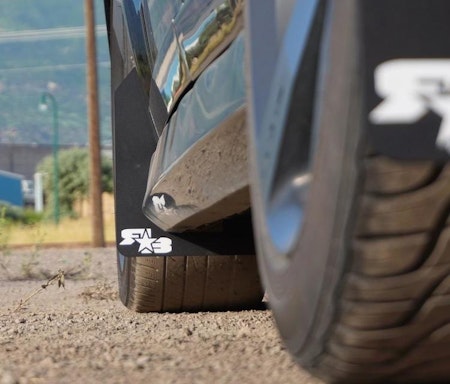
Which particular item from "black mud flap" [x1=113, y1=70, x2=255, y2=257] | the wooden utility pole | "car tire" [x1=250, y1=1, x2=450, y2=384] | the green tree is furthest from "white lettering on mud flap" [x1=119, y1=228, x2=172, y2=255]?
the green tree

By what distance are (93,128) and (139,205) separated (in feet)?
54.8

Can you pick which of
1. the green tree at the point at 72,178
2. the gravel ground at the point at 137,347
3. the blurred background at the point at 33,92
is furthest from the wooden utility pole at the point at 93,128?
the blurred background at the point at 33,92

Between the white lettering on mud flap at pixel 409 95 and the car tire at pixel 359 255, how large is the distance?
4 cm

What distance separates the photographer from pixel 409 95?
198 centimetres

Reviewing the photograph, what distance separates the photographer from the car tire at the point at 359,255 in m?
2.00

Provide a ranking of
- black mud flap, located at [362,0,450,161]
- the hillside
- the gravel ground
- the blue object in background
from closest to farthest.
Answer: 1. black mud flap, located at [362,0,450,161]
2. the gravel ground
3. the blue object in background
4. the hillside

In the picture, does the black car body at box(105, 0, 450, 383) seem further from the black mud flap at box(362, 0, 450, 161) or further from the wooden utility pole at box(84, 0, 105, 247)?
→ the wooden utility pole at box(84, 0, 105, 247)

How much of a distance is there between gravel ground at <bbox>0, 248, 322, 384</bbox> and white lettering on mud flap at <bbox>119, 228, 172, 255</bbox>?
0.30 meters

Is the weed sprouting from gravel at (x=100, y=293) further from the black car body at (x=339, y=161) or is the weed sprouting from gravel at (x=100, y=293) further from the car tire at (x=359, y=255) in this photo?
the car tire at (x=359, y=255)

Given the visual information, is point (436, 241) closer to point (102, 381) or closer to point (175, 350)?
point (102, 381)

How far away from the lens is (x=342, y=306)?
2.18 meters

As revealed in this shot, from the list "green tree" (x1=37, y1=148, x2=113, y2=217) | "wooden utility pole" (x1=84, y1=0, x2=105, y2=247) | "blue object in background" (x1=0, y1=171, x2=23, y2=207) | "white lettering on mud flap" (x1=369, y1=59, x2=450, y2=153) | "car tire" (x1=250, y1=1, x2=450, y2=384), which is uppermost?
"white lettering on mud flap" (x1=369, y1=59, x2=450, y2=153)

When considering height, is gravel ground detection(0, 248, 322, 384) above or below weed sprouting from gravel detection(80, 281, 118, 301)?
above

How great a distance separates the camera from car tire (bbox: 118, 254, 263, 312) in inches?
201
